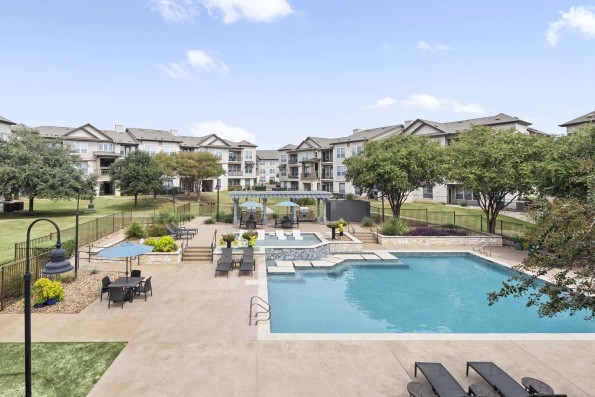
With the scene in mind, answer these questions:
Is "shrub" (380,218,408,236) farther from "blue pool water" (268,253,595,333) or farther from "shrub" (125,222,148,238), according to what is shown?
"shrub" (125,222,148,238)

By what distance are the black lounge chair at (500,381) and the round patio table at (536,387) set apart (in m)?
0.10

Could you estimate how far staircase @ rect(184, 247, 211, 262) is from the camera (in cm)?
2081

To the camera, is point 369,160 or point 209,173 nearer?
point 369,160

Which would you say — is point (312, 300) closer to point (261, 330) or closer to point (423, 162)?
point (261, 330)

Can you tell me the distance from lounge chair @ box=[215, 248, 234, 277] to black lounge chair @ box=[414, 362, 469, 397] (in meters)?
11.1

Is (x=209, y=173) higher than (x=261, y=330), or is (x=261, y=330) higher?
(x=209, y=173)

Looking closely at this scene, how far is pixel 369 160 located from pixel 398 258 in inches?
503

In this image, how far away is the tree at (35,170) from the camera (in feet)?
121

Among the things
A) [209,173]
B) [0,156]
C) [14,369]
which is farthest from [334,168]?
[14,369]

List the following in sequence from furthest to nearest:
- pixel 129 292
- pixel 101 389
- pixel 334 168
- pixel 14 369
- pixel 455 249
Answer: pixel 334 168, pixel 455 249, pixel 129 292, pixel 14 369, pixel 101 389

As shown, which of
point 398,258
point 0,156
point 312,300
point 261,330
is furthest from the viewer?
point 0,156

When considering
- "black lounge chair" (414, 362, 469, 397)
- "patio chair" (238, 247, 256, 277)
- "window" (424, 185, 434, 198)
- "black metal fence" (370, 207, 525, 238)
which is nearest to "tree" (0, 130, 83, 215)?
"patio chair" (238, 247, 256, 277)

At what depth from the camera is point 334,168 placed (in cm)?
6619

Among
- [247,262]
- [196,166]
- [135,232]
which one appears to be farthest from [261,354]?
[196,166]
